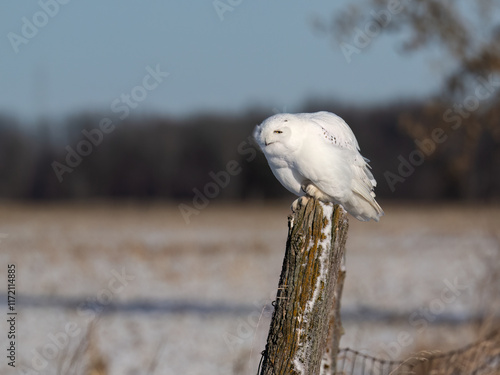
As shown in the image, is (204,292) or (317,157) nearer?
(317,157)

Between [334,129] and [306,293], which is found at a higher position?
[334,129]

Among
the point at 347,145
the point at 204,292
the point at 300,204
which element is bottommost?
the point at 300,204

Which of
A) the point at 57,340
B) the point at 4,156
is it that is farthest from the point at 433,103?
the point at 4,156

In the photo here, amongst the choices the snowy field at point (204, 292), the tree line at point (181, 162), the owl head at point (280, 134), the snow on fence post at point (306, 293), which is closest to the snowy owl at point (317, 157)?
the owl head at point (280, 134)

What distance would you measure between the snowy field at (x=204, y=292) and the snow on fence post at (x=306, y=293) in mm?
156

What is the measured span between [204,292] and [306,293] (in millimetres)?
8812

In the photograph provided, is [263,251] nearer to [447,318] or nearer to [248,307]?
[248,307]

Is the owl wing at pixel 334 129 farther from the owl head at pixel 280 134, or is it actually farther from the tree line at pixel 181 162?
the tree line at pixel 181 162

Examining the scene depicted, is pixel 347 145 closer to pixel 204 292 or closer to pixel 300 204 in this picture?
pixel 300 204

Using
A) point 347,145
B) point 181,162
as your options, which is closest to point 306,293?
point 347,145

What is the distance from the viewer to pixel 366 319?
9352mm

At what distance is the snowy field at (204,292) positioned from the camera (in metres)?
7.12

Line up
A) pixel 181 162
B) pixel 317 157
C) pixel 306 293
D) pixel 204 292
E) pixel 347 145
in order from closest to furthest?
pixel 306 293, pixel 317 157, pixel 347 145, pixel 204 292, pixel 181 162

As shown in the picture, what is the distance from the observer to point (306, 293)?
123 inches
